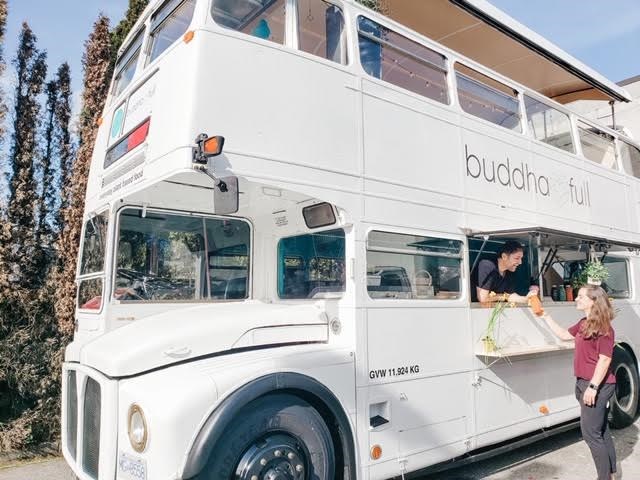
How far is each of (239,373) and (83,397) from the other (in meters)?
1.25

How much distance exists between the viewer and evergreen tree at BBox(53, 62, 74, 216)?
7.86 m

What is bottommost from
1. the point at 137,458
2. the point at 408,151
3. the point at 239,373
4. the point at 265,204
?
the point at 137,458

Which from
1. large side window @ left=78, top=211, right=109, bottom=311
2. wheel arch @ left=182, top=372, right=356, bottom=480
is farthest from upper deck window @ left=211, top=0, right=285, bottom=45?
wheel arch @ left=182, top=372, right=356, bottom=480

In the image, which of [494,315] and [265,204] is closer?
[265,204]

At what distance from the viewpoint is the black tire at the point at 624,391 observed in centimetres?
615

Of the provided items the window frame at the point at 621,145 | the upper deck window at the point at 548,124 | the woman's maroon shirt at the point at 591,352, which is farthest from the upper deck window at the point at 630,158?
the woman's maroon shirt at the point at 591,352

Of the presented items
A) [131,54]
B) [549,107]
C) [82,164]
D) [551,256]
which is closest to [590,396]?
[551,256]

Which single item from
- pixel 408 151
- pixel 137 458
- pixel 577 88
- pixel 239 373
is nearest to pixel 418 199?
pixel 408 151

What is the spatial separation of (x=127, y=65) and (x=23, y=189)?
11.9 ft

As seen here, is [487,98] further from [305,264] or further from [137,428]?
[137,428]

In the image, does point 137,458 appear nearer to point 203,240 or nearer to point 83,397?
point 83,397

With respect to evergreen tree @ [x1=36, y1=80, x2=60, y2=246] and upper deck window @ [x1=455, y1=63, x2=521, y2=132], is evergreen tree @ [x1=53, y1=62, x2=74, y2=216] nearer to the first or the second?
evergreen tree @ [x1=36, y1=80, x2=60, y2=246]

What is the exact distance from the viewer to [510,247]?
502 centimetres

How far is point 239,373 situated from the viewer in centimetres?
307
